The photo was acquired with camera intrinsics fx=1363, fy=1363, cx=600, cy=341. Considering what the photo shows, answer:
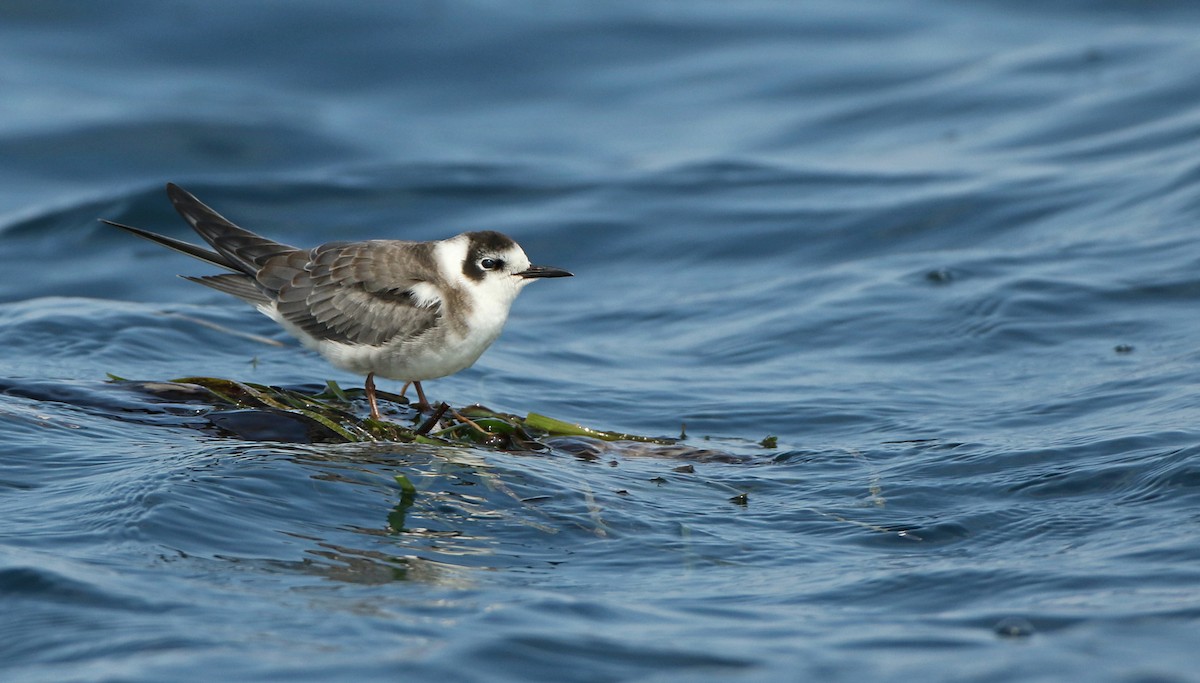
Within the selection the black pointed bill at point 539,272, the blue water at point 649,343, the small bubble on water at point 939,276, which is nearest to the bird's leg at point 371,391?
the blue water at point 649,343

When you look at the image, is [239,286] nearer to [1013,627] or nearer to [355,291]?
[355,291]

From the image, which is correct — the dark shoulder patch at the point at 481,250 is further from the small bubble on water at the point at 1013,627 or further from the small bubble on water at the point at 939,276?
the small bubble on water at the point at 939,276

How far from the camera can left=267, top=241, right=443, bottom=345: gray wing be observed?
25.9 feet

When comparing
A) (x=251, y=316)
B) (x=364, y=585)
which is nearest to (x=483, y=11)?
(x=251, y=316)

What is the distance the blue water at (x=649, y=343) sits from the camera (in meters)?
5.39

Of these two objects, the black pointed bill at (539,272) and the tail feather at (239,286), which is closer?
the black pointed bill at (539,272)

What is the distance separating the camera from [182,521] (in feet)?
20.1

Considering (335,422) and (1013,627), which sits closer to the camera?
(1013,627)

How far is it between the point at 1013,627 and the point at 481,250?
13.0ft

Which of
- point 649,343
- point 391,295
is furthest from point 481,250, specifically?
point 649,343

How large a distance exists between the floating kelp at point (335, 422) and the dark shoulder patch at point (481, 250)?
0.81m

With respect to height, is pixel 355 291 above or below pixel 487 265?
below

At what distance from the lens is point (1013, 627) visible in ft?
17.4

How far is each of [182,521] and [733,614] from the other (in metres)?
2.50
